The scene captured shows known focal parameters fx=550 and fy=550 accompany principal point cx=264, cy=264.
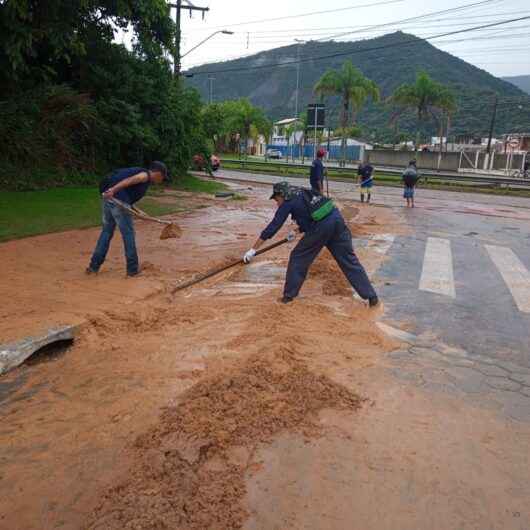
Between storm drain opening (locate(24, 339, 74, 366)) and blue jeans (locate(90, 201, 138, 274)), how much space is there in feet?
7.46

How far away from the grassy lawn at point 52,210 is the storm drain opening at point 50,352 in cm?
533

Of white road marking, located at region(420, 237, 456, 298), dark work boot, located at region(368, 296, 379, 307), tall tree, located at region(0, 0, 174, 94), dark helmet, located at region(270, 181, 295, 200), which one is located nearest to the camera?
dark helmet, located at region(270, 181, 295, 200)

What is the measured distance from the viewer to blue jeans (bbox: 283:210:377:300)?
248 inches

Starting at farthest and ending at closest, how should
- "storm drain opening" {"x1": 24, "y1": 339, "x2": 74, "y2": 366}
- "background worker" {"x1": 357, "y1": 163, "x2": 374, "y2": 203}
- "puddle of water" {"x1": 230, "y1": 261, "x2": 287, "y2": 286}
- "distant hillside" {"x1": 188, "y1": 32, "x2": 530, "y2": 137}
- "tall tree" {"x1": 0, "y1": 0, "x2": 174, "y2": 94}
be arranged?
"distant hillside" {"x1": 188, "y1": 32, "x2": 530, "y2": 137} → "background worker" {"x1": 357, "y1": 163, "x2": 374, "y2": 203} → "tall tree" {"x1": 0, "y1": 0, "x2": 174, "y2": 94} → "puddle of water" {"x1": 230, "y1": 261, "x2": 287, "y2": 286} → "storm drain opening" {"x1": 24, "y1": 339, "x2": 74, "y2": 366}

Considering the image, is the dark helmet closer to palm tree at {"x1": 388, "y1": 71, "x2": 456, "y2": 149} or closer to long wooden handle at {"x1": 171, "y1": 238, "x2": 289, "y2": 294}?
long wooden handle at {"x1": 171, "y1": 238, "x2": 289, "y2": 294}

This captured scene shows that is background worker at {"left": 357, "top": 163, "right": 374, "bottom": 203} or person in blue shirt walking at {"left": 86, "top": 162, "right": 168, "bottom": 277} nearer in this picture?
person in blue shirt walking at {"left": 86, "top": 162, "right": 168, "bottom": 277}

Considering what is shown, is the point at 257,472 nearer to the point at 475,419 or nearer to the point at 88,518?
the point at 88,518

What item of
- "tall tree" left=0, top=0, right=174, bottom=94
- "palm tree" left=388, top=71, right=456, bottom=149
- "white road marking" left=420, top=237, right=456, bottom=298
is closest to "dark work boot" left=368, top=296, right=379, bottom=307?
"white road marking" left=420, top=237, right=456, bottom=298

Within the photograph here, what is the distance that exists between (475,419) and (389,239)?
8.19 meters

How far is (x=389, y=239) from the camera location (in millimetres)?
11867

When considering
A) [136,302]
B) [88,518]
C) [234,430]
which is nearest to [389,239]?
[136,302]

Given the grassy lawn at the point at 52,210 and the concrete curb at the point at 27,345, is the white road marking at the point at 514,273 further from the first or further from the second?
the grassy lawn at the point at 52,210

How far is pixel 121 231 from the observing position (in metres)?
7.44

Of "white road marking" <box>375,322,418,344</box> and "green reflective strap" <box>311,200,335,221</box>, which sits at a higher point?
"green reflective strap" <box>311,200,335,221</box>
